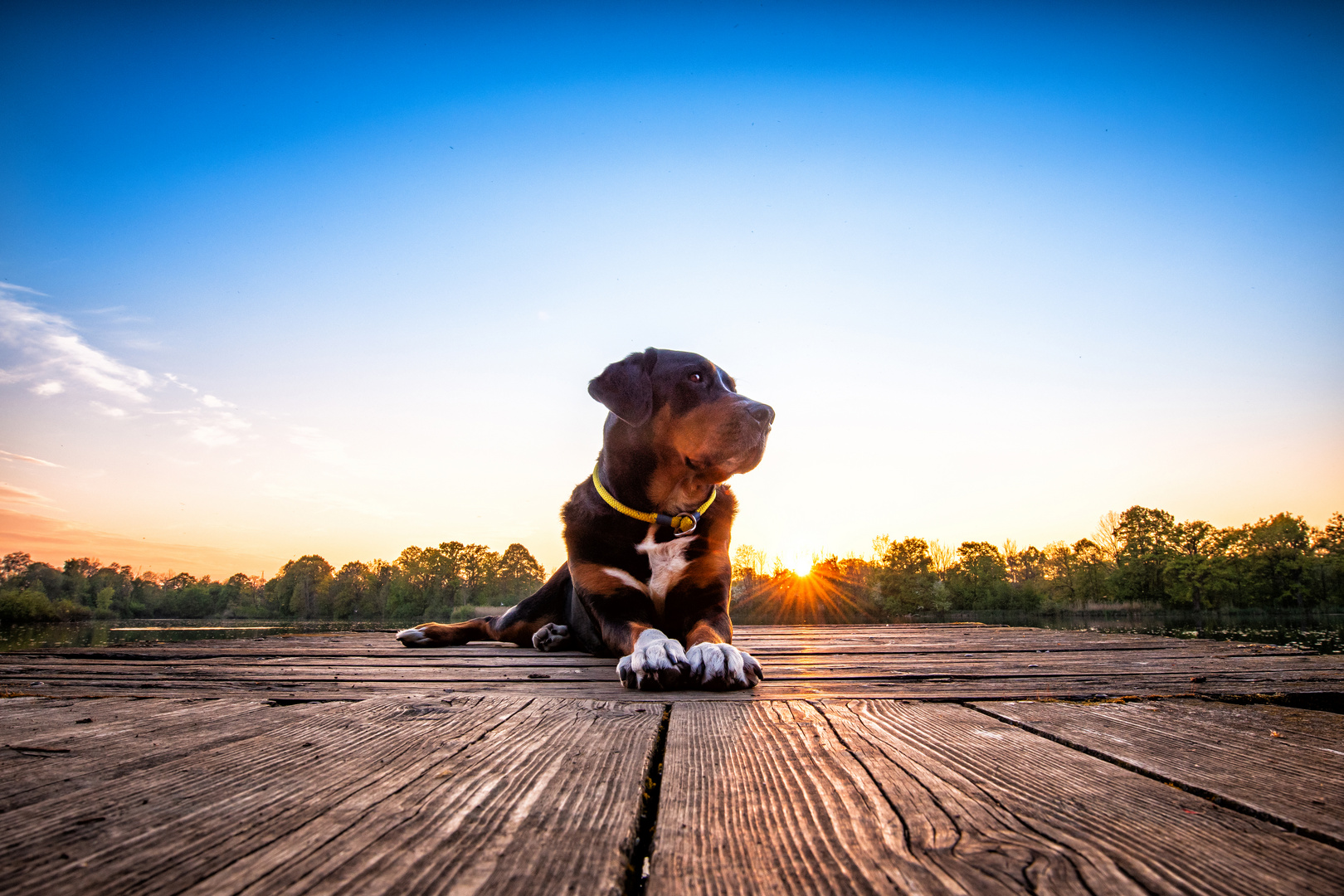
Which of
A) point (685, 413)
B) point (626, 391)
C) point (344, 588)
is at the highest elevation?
point (626, 391)

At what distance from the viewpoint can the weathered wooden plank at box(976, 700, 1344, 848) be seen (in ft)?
3.83

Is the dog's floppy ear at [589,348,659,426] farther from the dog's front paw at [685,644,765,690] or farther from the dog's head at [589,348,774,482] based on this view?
the dog's front paw at [685,644,765,690]

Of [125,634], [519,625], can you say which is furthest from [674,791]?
[125,634]

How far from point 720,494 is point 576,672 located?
5.76 feet

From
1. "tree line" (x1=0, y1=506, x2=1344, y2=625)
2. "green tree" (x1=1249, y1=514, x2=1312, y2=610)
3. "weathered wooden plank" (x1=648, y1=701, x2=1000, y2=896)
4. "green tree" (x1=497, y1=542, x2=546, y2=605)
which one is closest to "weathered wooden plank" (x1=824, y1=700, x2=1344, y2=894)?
"weathered wooden plank" (x1=648, y1=701, x2=1000, y2=896)

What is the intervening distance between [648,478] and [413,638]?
270cm

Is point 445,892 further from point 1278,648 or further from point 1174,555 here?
point 1174,555

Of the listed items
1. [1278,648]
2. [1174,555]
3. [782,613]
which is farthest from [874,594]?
[1278,648]

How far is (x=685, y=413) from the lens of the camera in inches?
159

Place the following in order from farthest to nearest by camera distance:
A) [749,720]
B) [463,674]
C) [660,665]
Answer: [463,674], [660,665], [749,720]

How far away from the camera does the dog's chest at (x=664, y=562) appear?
13.3ft

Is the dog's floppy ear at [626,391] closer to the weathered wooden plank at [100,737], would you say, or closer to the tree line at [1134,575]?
the weathered wooden plank at [100,737]

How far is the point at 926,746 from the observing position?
1.56 metres

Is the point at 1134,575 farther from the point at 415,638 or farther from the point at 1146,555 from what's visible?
the point at 415,638
